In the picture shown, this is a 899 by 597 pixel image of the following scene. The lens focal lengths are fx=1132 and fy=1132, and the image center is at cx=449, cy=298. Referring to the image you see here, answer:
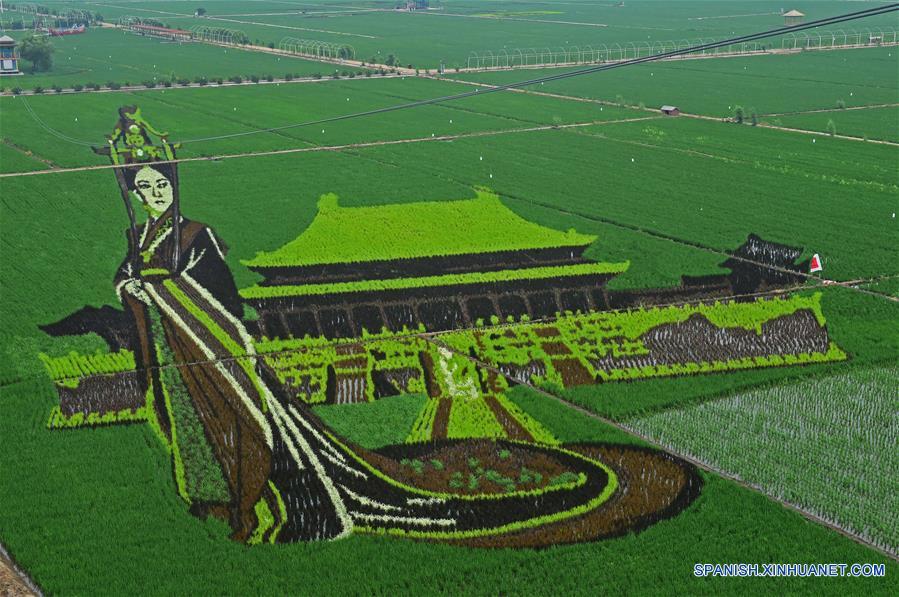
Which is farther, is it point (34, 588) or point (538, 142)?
point (538, 142)

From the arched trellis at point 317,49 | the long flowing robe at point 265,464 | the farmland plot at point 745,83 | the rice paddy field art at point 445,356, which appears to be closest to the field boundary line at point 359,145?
the rice paddy field art at point 445,356

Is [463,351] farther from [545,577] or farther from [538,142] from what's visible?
[538,142]

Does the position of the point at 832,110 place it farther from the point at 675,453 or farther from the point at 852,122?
the point at 675,453

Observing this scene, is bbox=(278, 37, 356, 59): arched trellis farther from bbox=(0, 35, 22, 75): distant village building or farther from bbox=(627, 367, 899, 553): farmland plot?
bbox=(627, 367, 899, 553): farmland plot

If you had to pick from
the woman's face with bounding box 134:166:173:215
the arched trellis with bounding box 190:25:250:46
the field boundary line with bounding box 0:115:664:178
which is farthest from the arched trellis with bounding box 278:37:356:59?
the woman's face with bounding box 134:166:173:215

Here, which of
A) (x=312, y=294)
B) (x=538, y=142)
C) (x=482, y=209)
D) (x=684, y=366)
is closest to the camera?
(x=684, y=366)

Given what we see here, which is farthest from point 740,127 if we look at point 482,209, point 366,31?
point 366,31

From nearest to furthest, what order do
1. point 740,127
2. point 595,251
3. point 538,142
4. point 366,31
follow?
point 595,251 → point 538,142 → point 740,127 → point 366,31
